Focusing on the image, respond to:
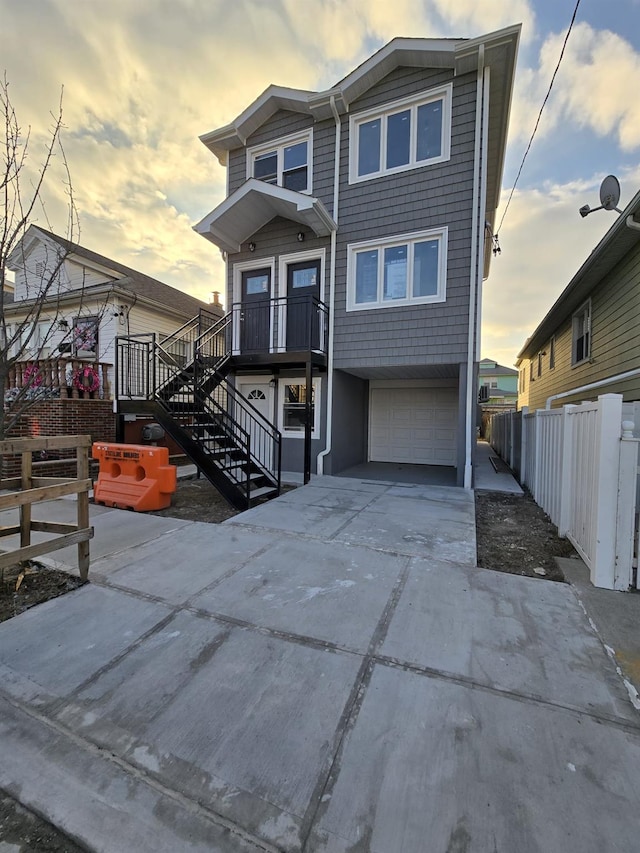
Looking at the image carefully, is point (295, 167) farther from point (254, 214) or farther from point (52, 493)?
point (52, 493)

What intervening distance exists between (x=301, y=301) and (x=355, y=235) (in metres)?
1.75

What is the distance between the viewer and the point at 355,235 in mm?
7883

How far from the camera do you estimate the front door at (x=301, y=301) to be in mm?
8209

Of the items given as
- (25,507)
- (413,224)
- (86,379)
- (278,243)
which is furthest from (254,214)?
(25,507)

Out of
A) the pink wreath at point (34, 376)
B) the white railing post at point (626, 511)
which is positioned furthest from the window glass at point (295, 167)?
the white railing post at point (626, 511)

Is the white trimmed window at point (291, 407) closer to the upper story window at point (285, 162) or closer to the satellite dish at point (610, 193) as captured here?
the upper story window at point (285, 162)

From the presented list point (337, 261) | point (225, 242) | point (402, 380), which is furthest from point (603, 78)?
point (225, 242)

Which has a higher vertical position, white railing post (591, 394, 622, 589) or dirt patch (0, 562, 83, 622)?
white railing post (591, 394, 622, 589)

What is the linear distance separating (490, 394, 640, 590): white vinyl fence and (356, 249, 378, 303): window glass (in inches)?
177

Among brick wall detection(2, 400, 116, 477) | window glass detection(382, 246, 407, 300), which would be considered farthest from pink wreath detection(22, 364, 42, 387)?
window glass detection(382, 246, 407, 300)

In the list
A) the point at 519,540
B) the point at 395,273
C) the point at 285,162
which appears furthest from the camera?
the point at 285,162

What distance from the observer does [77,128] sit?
4.48m

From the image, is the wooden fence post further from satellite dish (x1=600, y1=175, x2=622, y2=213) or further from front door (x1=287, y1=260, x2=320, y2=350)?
satellite dish (x1=600, y1=175, x2=622, y2=213)

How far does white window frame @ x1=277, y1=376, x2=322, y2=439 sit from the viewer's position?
840cm
